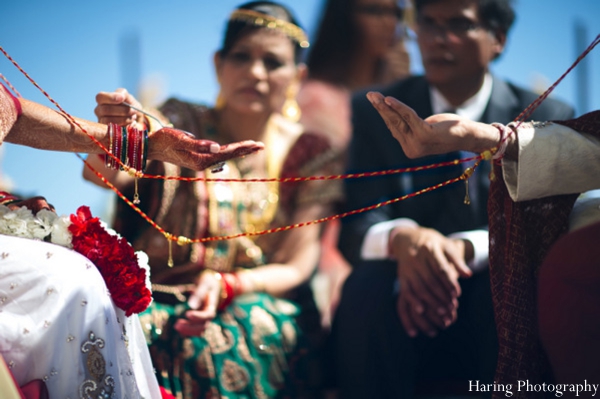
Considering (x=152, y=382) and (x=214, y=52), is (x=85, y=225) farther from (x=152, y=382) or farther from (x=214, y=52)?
(x=214, y=52)

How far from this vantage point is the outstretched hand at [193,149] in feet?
6.60

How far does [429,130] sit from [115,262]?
0.91m

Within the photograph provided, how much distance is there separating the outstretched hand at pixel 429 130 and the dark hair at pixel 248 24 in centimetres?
157

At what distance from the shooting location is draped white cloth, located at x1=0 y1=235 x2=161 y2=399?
1.79m

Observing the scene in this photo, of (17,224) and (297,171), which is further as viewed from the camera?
(297,171)

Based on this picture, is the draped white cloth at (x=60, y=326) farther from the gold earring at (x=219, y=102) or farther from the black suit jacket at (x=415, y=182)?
the gold earring at (x=219, y=102)

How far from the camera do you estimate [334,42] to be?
4723 millimetres

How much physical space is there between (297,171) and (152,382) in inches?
63.4

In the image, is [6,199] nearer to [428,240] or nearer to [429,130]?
[429,130]

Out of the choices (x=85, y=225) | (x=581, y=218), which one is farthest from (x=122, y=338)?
(x=581, y=218)

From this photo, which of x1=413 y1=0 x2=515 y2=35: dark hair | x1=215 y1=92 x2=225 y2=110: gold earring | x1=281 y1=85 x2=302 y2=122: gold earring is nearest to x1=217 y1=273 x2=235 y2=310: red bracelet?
x1=215 y1=92 x2=225 y2=110: gold earring

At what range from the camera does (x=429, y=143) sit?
1.96 metres

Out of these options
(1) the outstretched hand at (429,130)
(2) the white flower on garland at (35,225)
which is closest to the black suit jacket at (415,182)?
(1) the outstretched hand at (429,130)

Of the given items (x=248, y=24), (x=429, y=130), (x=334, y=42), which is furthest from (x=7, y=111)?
(x=334, y=42)
